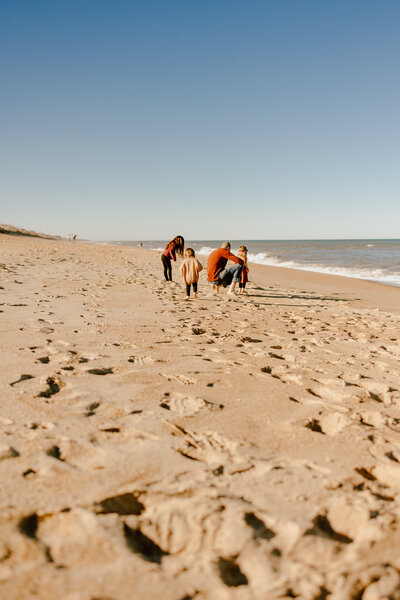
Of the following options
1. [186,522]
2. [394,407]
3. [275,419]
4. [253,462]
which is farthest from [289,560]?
[394,407]

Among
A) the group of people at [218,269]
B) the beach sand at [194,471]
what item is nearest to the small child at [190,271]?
the group of people at [218,269]

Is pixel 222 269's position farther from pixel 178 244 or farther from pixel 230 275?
pixel 178 244

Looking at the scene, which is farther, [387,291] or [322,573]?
[387,291]

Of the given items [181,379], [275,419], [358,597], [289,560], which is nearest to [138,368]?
[181,379]

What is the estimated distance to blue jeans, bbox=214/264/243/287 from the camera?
954cm

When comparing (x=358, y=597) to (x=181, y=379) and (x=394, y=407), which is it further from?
(x=181, y=379)

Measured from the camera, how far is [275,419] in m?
2.68

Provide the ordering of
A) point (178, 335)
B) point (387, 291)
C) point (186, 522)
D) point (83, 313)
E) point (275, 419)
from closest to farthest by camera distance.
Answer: point (186, 522) → point (275, 419) → point (178, 335) → point (83, 313) → point (387, 291)

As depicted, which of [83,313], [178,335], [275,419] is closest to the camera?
[275,419]

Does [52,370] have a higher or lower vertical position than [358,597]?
higher

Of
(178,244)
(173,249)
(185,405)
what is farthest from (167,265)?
(185,405)

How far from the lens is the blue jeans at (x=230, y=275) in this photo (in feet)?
31.3

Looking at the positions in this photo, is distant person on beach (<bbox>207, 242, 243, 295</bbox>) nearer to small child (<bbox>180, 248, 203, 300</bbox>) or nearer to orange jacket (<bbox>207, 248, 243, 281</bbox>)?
orange jacket (<bbox>207, 248, 243, 281</bbox>)

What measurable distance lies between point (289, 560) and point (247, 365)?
2.46 metres
